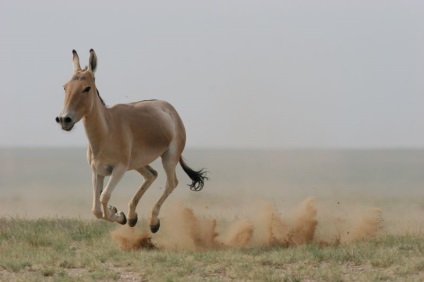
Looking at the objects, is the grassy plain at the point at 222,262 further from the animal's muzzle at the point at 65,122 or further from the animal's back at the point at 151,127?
the animal's muzzle at the point at 65,122

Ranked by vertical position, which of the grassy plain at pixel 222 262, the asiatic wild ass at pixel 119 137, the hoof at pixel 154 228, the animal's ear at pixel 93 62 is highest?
the animal's ear at pixel 93 62

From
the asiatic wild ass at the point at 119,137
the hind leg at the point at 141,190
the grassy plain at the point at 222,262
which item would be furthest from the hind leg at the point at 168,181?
the grassy plain at the point at 222,262

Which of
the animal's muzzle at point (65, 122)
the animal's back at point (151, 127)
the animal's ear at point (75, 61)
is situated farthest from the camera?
the animal's back at point (151, 127)

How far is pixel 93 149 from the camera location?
13.5m

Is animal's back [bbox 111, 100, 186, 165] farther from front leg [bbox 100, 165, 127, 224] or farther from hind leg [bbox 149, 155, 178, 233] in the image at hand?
front leg [bbox 100, 165, 127, 224]

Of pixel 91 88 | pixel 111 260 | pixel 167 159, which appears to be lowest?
pixel 111 260

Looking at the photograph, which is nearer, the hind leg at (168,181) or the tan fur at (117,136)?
the tan fur at (117,136)

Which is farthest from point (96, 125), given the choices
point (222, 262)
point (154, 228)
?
point (222, 262)

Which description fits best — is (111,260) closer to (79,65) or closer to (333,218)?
(79,65)

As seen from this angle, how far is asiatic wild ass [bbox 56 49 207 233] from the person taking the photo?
12828mm

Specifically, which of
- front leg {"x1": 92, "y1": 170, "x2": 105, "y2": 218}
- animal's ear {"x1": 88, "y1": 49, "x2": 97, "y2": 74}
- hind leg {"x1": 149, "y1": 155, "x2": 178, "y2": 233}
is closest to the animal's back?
hind leg {"x1": 149, "y1": 155, "x2": 178, "y2": 233}

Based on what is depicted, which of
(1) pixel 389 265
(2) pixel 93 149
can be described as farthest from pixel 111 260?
(1) pixel 389 265

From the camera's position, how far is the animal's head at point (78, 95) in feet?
40.6

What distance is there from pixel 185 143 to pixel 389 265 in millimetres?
5022
